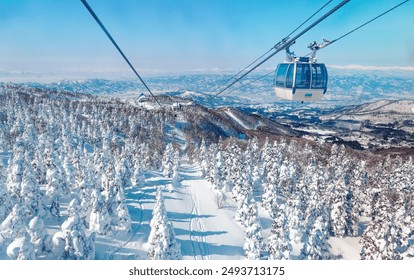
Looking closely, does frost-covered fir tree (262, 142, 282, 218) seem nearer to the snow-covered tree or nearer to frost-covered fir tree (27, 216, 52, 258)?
the snow-covered tree

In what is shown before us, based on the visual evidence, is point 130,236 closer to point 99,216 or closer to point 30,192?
point 99,216

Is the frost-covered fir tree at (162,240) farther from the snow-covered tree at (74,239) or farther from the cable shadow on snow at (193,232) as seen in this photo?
the cable shadow on snow at (193,232)

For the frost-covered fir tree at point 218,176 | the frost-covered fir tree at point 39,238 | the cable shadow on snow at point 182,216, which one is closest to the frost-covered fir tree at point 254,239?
the cable shadow on snow at point 182,216

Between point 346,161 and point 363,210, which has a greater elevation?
point 346,161

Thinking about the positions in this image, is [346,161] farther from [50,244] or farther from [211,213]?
[50,244]
